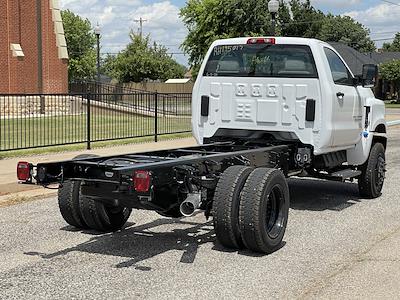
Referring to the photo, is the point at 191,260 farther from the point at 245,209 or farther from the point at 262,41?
the point at 262,41

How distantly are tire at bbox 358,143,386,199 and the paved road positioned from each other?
876 millimetres

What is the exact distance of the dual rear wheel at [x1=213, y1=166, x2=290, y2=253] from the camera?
6.16 metres

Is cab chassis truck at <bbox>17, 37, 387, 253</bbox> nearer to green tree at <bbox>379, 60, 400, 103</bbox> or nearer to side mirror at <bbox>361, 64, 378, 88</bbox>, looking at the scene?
side mirror at <bbox>361, 64, 378, 88</bbox>

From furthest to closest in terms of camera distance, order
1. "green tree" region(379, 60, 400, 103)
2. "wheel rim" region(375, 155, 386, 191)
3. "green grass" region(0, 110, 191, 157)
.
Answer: "green tree" region(379, 60, 400, 103) → "green grass" region(0, 110, 191, 157) → "wheel rim" region(375, 155, 386, 191)

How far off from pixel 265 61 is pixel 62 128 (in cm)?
974

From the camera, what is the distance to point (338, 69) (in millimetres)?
9000

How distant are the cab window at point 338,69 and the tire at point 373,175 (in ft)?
4.33

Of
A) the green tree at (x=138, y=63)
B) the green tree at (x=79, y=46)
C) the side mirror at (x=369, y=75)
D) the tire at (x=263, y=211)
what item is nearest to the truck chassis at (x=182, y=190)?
the tire at (x=263, y=211)

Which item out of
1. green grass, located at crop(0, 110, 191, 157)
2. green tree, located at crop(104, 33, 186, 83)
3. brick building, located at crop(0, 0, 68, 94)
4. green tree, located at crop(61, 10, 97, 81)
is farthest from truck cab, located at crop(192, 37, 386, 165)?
green tree, located at crop(61, 10, 97, 81)

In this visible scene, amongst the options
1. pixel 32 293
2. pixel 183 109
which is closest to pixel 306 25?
pixel 183 109

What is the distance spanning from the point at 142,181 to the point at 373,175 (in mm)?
5190

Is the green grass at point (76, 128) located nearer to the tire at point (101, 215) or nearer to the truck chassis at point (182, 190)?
the tire at point (101, 215)

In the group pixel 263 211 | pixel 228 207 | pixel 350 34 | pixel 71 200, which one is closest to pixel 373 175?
pixel 263 211

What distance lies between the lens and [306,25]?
67.1 meters
